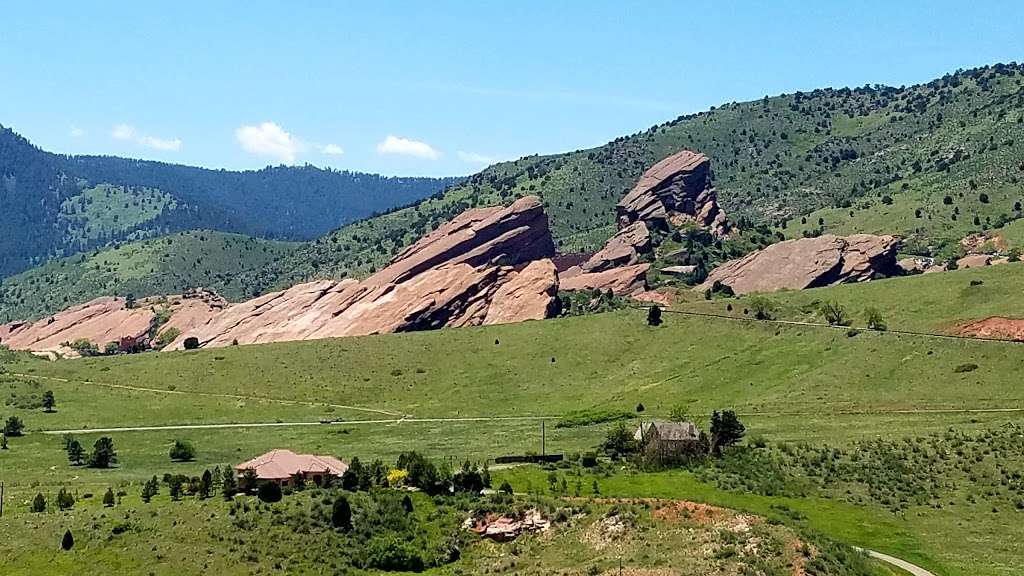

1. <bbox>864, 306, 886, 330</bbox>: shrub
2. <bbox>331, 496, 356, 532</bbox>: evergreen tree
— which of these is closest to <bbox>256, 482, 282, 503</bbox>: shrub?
<bbox>331, 496, 356, 532</bbox>: evergreen tree

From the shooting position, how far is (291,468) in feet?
349

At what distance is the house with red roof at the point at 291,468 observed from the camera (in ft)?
341

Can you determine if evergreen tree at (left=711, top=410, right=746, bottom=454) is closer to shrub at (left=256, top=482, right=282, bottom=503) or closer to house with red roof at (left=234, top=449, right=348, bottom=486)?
house with red roof at (left=234, top=449, right=348, bottom=486)

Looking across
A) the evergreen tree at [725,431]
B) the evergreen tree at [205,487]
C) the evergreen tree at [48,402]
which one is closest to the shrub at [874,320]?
the evergreen tree at [725,431]

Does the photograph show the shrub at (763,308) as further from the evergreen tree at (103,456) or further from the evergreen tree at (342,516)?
the evergreen tree at (342,516)

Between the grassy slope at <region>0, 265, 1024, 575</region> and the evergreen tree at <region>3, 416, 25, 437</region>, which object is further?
the evergreen tree at <region>3, 416, 25, 437</region>

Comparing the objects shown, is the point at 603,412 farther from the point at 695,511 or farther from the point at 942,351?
the point at 695,511

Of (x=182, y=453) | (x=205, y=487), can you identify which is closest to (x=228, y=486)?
(x=205, y=487)

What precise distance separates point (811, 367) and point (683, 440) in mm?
49415

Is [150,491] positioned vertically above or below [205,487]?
below

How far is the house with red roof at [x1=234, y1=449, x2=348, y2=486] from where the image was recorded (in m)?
104

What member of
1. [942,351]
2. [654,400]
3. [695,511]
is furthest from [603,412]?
[695,511]

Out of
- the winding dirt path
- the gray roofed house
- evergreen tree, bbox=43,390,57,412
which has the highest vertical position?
evergreen tree, bbox=43,390,57,412

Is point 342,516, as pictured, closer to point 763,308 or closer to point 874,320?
point 874,320
